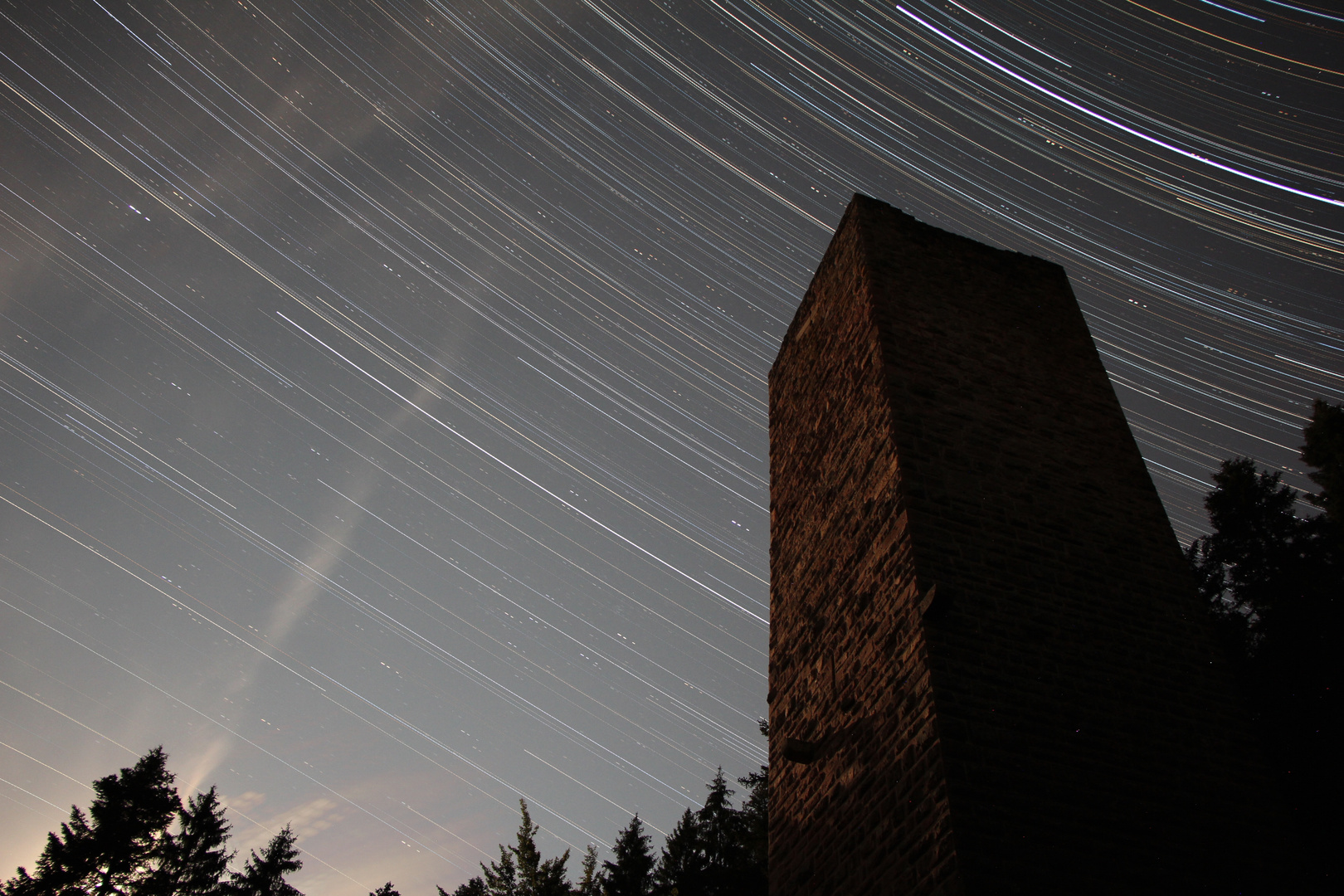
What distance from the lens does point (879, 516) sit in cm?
613

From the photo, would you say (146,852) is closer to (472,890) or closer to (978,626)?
(472,890)

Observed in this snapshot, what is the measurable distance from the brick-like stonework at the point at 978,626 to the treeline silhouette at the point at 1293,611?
93.5 inches

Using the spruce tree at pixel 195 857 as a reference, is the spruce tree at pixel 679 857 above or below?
above

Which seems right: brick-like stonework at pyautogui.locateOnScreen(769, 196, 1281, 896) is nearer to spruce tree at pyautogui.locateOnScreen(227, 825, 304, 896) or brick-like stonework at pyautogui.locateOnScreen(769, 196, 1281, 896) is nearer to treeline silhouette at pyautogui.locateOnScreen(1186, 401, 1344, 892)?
treeline silhouette at pyautogui.locateOnScreen(1186, 401, 1344, 892)

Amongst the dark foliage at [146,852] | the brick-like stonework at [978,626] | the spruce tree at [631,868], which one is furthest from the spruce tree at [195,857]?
the brick-like stonework at [978,626]

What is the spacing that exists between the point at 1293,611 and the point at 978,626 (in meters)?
8.03

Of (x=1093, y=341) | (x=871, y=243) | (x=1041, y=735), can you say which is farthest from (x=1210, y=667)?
(x=871, y=243)

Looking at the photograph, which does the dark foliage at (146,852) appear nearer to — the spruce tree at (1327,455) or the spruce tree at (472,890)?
the spruce tree at (472,890)

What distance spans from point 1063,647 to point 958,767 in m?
1.41

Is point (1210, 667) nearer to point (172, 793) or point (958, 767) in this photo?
point (958, 767)

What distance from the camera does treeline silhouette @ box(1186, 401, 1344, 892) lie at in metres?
8.40

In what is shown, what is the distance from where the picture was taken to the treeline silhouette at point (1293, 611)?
331 inches

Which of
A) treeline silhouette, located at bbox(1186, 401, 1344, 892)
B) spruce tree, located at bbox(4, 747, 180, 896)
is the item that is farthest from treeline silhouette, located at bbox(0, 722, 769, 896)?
treeline silhouette, located at bbox(1186, 401, 1344, 892)

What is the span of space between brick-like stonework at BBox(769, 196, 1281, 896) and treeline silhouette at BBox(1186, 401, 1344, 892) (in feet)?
7.79
